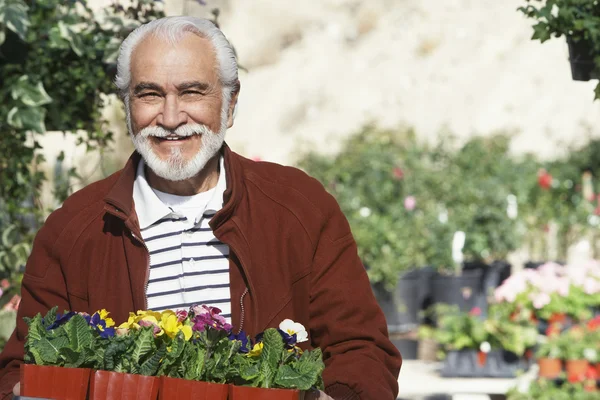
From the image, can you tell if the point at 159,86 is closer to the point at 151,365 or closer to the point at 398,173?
the point at 151,365

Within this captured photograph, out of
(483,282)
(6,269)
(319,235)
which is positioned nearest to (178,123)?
(319,235)

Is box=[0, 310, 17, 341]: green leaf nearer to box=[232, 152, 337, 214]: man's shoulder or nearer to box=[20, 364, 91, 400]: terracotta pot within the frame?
box=[232, 152, 337, 214]: man's shoulder

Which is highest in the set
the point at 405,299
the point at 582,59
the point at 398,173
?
the point at 398,173

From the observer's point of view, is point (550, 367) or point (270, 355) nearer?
point (270, 355)

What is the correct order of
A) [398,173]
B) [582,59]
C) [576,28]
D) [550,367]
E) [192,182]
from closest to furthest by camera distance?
[192,182], [576,28], [582,59], [550,367], [398,173]

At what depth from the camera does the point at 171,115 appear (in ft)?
6.34

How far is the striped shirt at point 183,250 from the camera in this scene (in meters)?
1.99

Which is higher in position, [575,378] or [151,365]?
[575,378]

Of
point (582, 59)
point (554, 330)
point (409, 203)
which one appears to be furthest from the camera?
point (409, 203)

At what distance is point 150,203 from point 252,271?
0.74ft

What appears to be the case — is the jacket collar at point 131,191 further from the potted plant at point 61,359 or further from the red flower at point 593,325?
the red flower at point 593,325

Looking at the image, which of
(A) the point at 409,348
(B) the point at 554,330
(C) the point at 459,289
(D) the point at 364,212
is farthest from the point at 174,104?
(D) the point at 364,212

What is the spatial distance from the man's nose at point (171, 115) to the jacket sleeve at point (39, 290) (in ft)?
0.92

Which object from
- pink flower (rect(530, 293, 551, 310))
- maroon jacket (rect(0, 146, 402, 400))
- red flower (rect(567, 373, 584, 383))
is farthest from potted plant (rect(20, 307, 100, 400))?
pink flower (rect(530, 293, 551, 310))
